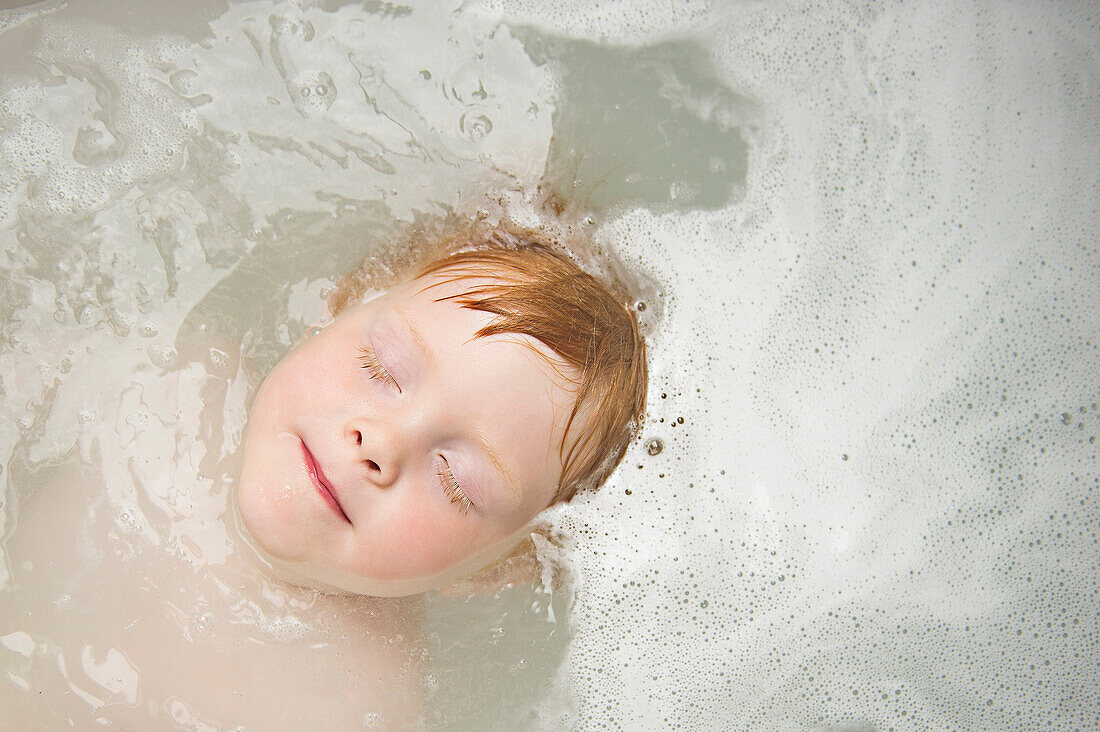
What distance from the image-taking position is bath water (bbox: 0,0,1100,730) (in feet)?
3.86

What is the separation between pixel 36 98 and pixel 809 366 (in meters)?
1.35

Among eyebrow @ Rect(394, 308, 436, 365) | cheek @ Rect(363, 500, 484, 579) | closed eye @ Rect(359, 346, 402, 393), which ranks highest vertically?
eyebrow @ Rect(394, 308, 436, 365)

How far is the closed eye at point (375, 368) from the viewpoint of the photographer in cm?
100

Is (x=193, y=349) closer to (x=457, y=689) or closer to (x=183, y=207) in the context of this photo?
(x=183, y=207)

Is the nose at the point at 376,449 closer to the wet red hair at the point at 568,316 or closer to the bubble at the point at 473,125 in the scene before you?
the wet red hair at the point at 568,316

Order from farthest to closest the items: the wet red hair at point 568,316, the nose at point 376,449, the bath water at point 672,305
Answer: the bath water at point 672,305, the wet red hair at point 568,316, the nose at point 376,449

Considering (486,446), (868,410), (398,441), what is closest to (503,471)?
(486,446)

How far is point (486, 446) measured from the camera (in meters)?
1.00

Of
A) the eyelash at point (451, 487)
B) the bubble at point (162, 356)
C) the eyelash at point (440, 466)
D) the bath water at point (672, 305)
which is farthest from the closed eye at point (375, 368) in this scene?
the bubble at point (162, 356)

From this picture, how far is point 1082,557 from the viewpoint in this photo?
1.31 m

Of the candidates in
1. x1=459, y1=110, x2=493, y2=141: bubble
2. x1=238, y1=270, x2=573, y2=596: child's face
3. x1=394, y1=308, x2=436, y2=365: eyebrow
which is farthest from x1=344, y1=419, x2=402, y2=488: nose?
x1=459, y1=110, x2=493, y2=141: bubble

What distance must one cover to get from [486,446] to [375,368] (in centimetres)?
18

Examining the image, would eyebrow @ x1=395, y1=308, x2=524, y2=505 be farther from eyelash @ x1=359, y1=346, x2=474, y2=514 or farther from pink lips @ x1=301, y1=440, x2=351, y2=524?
pink lips @ x1=301, y1=440, x2=351, y2=524

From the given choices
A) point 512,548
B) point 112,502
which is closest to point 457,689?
point 512,548
